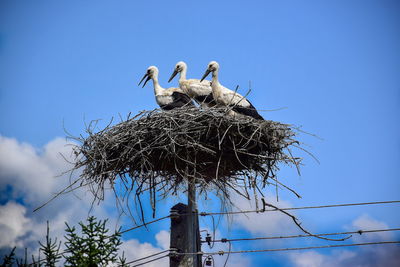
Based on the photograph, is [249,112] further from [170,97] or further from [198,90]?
[170,97]

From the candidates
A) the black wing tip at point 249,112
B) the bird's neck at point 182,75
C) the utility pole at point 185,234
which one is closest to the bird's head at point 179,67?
the bird's neck at point 182,75

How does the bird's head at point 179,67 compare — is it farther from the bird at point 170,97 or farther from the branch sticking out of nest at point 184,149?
the branch sticking out of nest at point 184,149

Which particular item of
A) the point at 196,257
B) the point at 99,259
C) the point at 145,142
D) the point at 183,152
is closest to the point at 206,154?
the point at 183,152

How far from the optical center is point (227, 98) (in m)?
6.61

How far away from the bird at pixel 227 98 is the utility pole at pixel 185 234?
1.26m

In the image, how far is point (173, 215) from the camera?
199 inches

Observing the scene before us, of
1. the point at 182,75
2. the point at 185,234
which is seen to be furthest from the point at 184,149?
the point at 182,75

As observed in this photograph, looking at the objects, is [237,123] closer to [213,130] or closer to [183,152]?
[213,130]

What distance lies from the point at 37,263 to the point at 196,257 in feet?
5.94

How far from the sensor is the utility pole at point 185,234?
192 inches

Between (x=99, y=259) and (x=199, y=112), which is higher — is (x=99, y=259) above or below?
below

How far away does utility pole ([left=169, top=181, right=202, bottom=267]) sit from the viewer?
→ 488 centimetres

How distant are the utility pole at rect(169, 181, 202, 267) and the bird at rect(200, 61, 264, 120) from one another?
49.5 inches

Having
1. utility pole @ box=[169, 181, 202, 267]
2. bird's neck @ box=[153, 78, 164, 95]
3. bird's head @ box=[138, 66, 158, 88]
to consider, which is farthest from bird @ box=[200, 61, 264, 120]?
utility pole @ box=[169, 181, 202, 267]
